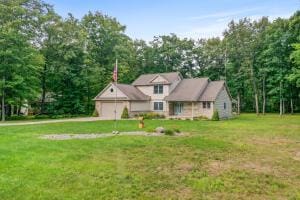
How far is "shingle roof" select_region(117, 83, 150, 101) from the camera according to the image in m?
35.8

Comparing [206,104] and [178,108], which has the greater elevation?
[206,104]

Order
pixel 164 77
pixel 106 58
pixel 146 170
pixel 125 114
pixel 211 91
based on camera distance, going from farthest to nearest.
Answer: pixel 106 58 → pixel 164 77 → pixel 211 91 → pixel 125 114 → pixel 146 170

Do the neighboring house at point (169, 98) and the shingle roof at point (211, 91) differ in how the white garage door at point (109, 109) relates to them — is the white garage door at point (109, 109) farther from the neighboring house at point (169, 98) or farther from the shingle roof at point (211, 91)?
the shingle roof at point (211, 91)

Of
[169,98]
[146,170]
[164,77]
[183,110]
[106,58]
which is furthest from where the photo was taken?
[106,58]

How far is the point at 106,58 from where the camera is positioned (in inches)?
1779

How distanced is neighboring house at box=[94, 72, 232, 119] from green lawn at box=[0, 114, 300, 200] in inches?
821

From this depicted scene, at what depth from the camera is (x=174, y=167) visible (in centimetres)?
916

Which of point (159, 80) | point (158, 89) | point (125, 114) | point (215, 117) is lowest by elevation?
point (215, 117)

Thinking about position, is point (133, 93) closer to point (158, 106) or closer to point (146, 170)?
point (158, 106)

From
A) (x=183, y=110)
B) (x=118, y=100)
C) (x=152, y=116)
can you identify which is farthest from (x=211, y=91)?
(x=118, y=100)

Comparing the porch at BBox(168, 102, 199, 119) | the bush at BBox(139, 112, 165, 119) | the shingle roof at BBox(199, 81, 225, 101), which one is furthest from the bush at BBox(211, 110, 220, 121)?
the bush at BBox(139, 112, 165, 119)

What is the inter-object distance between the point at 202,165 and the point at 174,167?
0.96m

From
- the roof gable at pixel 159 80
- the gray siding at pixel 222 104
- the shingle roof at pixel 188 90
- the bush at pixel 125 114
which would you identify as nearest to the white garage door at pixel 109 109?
the bush at pixel 125 114

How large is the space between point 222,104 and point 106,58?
1921 centimetres
